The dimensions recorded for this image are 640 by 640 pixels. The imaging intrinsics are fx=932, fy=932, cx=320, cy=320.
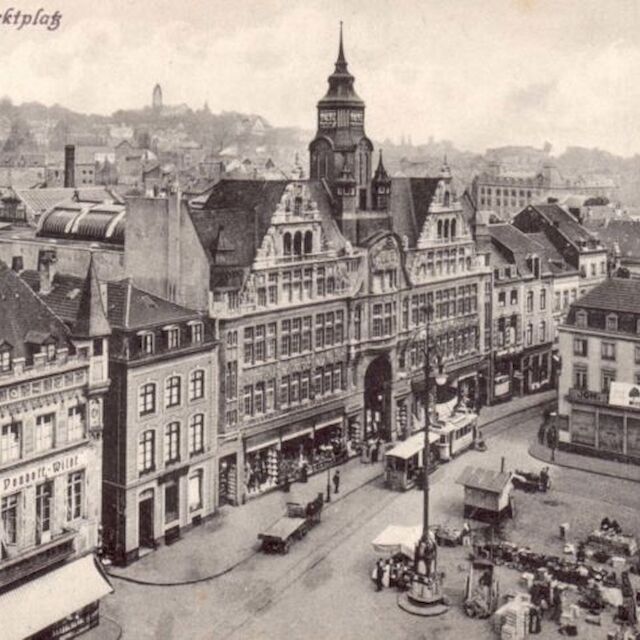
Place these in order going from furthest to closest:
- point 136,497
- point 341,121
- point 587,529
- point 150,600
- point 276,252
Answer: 1. point 341,121
2. point 276,252
3. point 587,529
4. point 136,497
5. point 150,600

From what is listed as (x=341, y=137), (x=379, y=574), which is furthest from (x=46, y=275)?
(x=341, y=137)

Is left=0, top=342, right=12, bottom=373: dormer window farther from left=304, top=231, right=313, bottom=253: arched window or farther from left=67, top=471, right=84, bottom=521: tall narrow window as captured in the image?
left=304, top=231, right=313, bottom=253: arched window

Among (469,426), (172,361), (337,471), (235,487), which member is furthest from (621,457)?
(172,361)

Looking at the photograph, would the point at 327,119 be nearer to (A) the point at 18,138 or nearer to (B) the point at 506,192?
(B) the point at 506,192

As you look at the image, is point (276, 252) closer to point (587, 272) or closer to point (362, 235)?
point (362, 235)

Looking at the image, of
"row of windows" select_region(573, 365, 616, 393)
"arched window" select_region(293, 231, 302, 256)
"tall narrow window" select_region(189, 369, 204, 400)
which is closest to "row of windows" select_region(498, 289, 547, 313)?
"row of windows" select_region(573, 365, 616, 393)

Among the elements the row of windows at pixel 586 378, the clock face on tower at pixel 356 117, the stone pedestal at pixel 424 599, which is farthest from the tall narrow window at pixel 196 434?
the row of windows at pixel 586 378

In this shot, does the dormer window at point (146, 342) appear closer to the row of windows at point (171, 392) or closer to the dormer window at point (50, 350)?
the row of windows at point (171, 392)
